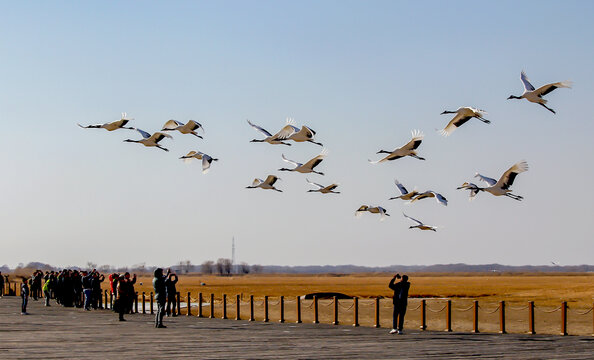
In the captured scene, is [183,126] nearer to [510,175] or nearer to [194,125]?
[194,125]

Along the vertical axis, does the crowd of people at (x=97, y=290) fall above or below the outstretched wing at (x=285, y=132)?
below

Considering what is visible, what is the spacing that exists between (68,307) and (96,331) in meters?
15.9

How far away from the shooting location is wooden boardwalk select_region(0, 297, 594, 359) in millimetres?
18500

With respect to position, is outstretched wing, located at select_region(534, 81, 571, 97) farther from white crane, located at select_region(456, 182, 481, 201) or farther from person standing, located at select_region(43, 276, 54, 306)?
person standing, located at select_region(43, 276, 54, 306)

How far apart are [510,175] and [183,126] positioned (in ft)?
27.9

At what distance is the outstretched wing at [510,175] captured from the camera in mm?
21734

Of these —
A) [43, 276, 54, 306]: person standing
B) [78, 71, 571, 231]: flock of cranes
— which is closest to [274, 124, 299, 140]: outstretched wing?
[78, 71, 571, 231]: flock of cranes

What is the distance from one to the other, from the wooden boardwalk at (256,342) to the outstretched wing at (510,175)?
3.77 metres

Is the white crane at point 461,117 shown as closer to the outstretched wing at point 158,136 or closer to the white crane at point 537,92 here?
the white crane at point 537,92

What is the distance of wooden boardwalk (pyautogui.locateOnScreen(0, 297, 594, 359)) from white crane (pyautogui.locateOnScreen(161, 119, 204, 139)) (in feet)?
17.6

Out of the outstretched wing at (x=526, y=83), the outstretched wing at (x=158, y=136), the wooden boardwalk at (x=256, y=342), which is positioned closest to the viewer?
the wooden boardwalk at (x=256, y=342)

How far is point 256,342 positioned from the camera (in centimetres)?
2159

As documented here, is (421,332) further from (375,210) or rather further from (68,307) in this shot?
(68,307)

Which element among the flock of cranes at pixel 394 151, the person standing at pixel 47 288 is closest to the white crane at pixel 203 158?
the flock of cranes at pixel 394 151
